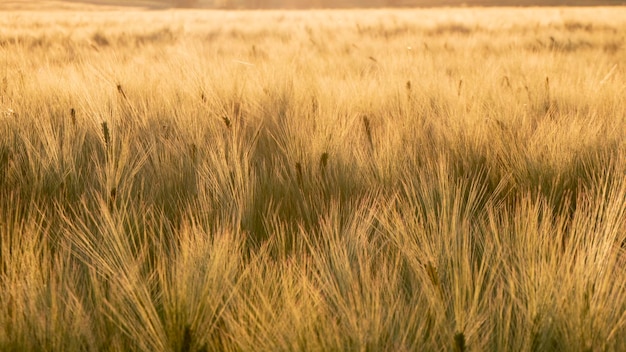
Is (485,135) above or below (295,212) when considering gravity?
above

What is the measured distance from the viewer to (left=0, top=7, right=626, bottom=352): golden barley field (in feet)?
2.39

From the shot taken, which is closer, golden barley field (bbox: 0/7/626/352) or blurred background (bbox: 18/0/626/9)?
golden barley field (bbox: 0/7/626/352)

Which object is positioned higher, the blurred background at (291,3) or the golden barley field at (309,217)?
the blurred background at (291,3)

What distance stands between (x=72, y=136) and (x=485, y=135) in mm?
1301

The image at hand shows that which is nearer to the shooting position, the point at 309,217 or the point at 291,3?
Result: the point at 309,217

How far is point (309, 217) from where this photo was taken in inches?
48.1

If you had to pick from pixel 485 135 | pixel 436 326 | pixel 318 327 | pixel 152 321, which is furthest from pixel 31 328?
pixel 485 135

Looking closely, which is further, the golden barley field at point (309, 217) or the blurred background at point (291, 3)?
the blurred background at point (291, 3)

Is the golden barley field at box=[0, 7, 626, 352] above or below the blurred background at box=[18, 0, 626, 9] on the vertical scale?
below

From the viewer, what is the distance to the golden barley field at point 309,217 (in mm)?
730

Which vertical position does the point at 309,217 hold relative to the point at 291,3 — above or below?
below

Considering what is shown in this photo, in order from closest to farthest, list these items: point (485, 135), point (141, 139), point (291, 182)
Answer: point (291, 182), point (485, 135), point (141, 139)

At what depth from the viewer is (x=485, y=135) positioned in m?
1.67

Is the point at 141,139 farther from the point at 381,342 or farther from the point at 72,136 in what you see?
the point at 381,342
